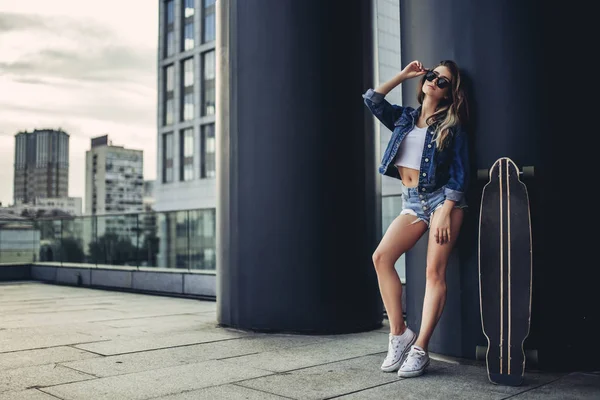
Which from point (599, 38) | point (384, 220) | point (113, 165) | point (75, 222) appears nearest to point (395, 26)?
point (75, 222)

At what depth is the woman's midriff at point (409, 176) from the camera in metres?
4.46

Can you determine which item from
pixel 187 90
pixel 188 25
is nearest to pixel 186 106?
pixel 187 90

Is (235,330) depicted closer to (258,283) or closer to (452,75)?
(258,283)

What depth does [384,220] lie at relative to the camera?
8109 millimetres

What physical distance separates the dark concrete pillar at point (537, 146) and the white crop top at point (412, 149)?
39cm

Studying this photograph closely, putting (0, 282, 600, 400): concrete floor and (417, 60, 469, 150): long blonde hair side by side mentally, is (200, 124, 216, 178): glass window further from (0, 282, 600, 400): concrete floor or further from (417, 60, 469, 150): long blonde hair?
(417, 60, 469, 150): long blonde hair

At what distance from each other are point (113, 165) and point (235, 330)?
16687 centimetres

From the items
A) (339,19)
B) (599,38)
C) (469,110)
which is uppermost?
(339,19)

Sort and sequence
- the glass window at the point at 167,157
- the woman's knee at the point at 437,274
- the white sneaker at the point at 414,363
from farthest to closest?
the glass window at the point at 167,157 → the woman's knee at the point at 437,274 → the white sneaker at the point at 414,363

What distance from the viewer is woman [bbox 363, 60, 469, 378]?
4289 millimetres

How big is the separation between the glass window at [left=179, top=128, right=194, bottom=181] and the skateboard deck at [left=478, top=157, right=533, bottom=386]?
4992 centimetres

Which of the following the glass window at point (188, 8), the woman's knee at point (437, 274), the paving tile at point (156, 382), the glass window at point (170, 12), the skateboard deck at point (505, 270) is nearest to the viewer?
the paving tile at point (156, 382)

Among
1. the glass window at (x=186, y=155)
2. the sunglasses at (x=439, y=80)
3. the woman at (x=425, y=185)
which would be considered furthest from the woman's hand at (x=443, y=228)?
the glass window at (x=186, y=155)

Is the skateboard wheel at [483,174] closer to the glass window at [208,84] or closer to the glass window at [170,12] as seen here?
the glass window at [208,84]
